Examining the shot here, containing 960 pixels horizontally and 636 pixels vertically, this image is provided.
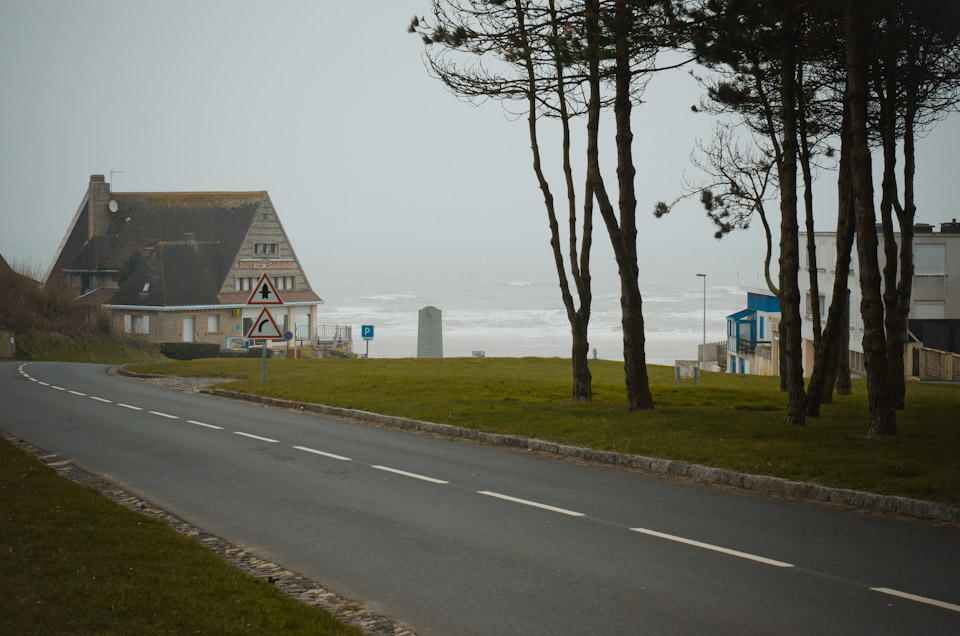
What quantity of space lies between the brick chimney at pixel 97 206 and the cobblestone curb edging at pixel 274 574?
66.7 metres

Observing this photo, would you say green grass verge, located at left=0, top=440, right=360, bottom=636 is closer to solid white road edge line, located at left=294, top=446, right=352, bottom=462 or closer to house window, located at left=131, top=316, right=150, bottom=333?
solid white road edge line, located at left=294, top=446, right=352, bottom=462

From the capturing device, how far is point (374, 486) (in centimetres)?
1185

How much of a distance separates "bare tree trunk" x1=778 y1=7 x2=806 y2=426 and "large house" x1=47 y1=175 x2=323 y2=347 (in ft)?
169

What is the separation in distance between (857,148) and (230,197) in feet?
213

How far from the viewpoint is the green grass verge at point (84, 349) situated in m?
55.4

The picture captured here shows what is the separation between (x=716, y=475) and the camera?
12.2 metres

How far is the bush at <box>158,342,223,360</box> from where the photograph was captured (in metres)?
57.8

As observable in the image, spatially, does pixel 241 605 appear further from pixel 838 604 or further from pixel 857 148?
pixel 857 148

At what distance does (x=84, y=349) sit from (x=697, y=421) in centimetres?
4976

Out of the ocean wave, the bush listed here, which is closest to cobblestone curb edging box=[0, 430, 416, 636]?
the bush

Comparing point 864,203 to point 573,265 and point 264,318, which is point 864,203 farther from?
point 264,318

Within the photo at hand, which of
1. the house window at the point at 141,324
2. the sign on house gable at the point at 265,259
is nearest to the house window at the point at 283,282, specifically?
the sign on house gable at the point at 265,259

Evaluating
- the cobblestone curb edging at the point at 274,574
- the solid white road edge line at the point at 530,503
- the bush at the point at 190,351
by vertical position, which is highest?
the bush at the point at 190,351

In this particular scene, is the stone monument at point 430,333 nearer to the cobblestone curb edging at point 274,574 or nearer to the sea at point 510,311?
the sea at point 510,311
